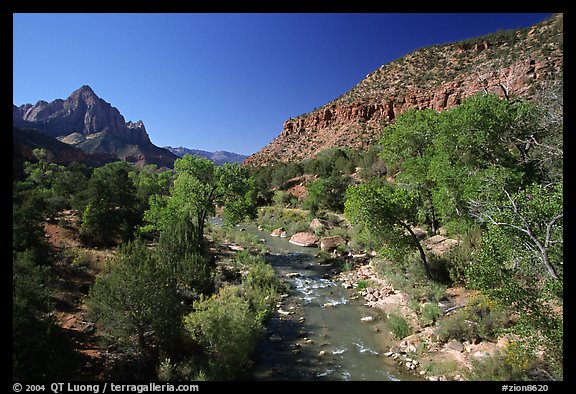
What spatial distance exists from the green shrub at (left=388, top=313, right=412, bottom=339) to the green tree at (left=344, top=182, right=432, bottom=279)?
9.64ft

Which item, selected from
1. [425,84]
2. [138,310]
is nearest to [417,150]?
[138,310]

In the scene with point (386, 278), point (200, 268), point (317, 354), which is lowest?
point (317, 354)

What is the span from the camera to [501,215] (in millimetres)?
6809

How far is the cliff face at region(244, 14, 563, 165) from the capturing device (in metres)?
44.9

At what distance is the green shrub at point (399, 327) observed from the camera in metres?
10.2

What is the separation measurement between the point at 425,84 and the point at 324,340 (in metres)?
66.1

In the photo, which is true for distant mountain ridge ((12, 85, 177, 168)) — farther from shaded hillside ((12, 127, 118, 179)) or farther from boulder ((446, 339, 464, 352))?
boulder ((446, 339, 464, 352))

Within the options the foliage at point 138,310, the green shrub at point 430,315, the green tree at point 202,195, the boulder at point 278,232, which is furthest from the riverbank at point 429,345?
the boulder at point 278,232

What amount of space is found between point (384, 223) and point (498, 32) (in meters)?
76.0

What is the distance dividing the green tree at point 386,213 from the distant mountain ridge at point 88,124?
16829cm
